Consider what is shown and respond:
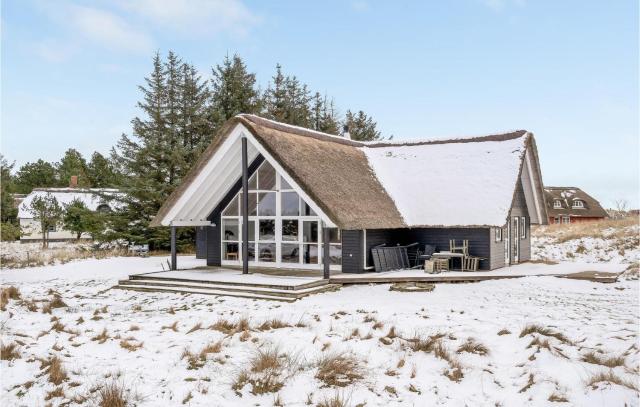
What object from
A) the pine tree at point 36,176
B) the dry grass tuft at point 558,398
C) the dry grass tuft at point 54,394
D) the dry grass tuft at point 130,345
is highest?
the pine tree at point 36,176

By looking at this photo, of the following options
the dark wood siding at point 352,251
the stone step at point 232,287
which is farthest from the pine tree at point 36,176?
the dark wood siding at point 352,251

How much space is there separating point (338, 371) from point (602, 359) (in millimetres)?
3842

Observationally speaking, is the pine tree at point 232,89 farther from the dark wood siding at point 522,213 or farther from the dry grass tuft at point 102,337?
the dry grass tuft at point 102,337

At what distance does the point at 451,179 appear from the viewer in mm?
18109

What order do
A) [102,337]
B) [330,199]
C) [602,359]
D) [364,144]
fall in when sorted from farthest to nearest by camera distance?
[364,144] < [330,199] < [102,337] < [602,359]

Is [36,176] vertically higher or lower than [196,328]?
higher

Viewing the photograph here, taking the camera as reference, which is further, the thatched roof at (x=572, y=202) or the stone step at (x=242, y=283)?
the thatched roof at (x=572, y=202)

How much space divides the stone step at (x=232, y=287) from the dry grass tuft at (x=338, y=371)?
15.8 ft

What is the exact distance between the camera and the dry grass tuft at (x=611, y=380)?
6.61 meters

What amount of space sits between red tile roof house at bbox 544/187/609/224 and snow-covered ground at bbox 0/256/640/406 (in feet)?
136

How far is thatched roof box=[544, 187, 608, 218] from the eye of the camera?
50.2 metres

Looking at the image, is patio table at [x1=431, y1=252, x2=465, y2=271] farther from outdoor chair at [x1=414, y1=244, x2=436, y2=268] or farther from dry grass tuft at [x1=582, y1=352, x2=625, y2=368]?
dry grass tuft at [x1=582, y1=352, x2=625, y2=368]

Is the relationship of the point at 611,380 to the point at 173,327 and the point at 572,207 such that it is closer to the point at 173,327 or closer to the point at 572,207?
the point at 173,327

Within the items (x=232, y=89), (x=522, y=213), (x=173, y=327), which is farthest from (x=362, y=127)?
(x=173, y=327)
